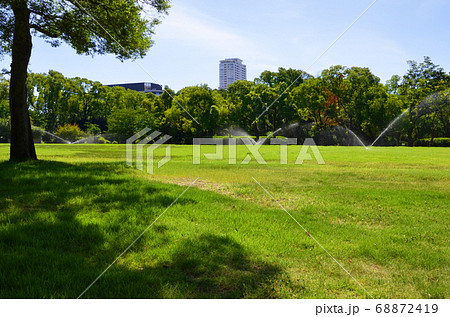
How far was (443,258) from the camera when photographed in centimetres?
483

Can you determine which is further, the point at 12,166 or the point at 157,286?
the point at 12,166

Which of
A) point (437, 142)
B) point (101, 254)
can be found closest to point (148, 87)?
point (437, 142)

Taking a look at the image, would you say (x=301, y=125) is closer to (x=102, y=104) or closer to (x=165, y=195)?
(x=102, y=104)

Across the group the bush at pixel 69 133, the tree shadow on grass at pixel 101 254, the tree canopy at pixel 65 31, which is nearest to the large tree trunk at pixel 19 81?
the tree canopy at pixel 65 31

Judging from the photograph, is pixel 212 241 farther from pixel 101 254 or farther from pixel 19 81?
pixel 19 81

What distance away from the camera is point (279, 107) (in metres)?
55.0

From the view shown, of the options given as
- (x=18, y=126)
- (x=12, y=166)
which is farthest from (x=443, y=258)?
(x=18, y=126)

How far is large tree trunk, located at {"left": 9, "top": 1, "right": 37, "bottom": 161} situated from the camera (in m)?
12.1

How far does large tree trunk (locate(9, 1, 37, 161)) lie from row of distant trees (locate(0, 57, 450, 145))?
38.2 m

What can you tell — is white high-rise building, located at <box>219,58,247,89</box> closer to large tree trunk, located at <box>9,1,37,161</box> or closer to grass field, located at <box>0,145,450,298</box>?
large tree trunk, located at <box>9,1,37,161</box>

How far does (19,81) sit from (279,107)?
46.7 meters

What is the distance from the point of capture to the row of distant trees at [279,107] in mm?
52062

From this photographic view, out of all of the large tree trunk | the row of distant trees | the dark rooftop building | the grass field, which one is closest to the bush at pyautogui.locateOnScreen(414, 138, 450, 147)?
the row of distant trees

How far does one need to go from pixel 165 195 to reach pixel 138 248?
11.8 feet
